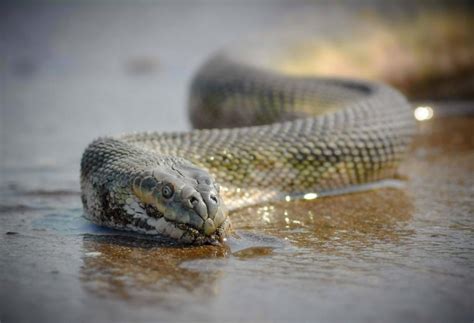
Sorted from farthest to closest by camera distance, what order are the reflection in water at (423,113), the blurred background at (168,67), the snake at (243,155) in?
1. the reflection in water at (423,113)
2. the blurred background at (168,67)
3. the snake at (243,155)

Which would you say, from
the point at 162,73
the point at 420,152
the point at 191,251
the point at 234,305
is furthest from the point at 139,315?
the point at 162,73

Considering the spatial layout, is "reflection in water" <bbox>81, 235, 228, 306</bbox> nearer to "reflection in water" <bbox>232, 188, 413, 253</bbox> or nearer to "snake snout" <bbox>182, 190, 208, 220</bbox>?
"snake snout" <bbox>182, 190, 208, 220</bbox>

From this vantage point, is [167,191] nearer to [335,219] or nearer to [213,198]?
[213,198]

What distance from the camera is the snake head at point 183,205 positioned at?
168 inches

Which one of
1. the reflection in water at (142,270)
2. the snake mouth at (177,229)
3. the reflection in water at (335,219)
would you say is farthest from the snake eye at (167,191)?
the reflection in water at (335,219)

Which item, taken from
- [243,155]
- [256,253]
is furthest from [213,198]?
[243,155]

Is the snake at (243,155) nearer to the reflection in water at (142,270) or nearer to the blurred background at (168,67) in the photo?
the reflection in water at (142,270)

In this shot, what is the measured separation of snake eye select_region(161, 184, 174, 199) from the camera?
432cm

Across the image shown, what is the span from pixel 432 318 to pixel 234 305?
0.83 metres

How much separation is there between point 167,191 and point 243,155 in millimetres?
1397

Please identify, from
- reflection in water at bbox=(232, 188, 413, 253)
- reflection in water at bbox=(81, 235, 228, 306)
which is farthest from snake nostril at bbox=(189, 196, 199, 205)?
reflection in water at bbox=(232, 188, 413, 253)

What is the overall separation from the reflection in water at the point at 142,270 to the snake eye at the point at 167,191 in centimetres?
28

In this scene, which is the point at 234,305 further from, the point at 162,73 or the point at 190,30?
the point at 190,30

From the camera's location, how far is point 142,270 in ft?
13.1
